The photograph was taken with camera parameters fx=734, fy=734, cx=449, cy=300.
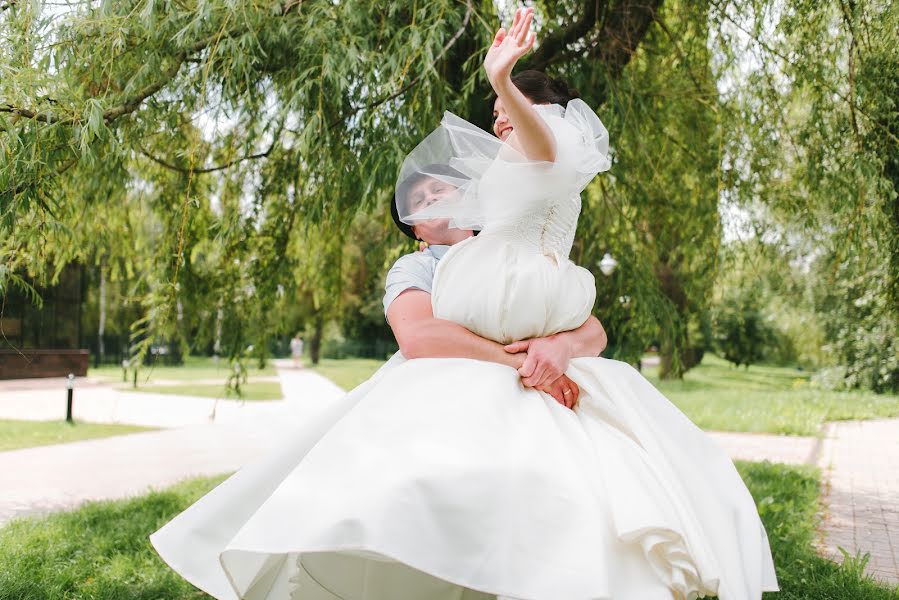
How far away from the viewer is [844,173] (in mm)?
4121

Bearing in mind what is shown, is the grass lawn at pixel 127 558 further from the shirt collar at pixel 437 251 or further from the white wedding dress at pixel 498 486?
the shirt collar at pixel 437 251

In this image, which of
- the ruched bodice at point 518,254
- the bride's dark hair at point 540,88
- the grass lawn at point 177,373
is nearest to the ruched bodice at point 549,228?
the ruched bodice at point 518,254

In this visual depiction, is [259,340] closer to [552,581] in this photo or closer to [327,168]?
[327,168]

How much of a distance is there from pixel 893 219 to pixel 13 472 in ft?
23.5

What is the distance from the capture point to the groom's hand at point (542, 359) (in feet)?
6.34

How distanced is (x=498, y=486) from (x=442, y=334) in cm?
48

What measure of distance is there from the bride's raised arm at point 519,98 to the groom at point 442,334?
0.38 m

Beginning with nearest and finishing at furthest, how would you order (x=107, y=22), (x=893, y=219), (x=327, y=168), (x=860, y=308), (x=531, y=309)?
(x=531, y=309) < (x=107, y=22) < (x=327, y=168) < (x=893, y=219) < (x=860, y=308)

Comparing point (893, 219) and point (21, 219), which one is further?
point (893, 219)

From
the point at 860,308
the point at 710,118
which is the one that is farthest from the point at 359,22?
the point at 860,308

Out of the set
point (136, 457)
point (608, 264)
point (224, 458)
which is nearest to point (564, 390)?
point (608, 264)

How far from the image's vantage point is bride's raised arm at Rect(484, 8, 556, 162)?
180cm

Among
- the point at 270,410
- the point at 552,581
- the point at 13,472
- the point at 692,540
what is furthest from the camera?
the point at 270,410

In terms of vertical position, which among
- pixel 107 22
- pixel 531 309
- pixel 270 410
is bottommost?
pixel 270 410
